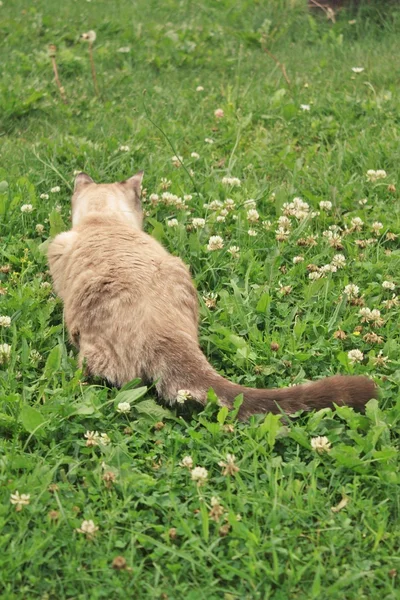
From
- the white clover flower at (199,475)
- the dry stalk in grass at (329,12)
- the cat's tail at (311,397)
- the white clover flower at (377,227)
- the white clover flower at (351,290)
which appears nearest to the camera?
the white clover flower at (199,475)

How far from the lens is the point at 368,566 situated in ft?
8.83

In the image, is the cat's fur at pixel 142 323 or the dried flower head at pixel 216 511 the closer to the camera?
the dried flower head at pixel 216 511

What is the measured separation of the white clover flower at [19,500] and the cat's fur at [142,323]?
836mm

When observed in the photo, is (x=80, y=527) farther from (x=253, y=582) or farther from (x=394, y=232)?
(x=394, y=232)

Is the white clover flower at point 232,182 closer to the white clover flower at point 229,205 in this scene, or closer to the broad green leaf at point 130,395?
the white clover flower at point 229,205

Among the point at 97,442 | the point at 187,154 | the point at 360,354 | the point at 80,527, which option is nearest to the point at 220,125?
the point at 187,154

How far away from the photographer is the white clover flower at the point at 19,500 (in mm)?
2803

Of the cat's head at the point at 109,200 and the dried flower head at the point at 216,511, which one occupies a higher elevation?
the dried flower head at the point at 216,511

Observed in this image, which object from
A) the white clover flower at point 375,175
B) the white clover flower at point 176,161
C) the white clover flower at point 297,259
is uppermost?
the white clover flower at point 375,175

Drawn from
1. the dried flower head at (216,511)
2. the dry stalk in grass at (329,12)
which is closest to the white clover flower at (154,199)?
the dried flower head at (216,511)

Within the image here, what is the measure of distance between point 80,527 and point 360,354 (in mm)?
1643

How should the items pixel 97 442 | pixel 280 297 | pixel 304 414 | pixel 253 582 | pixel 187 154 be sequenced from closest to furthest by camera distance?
pixel 253 582
pixel 97 442
pixel 304 414
pixel 280 297
pixel 187 154

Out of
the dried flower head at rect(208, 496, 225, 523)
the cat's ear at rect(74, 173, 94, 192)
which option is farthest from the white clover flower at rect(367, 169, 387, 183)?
the dried flower head at rect(208, 496, 225, 523)

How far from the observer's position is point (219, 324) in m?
4.02
